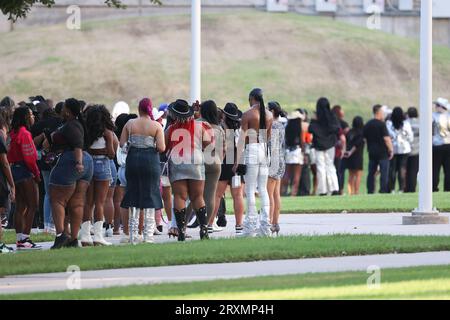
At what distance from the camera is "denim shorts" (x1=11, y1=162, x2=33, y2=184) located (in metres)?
20.4

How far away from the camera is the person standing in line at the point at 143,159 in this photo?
2002 centimetres

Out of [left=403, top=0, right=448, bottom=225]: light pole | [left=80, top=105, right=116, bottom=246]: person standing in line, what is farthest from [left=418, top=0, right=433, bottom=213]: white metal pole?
[left=80, top=105, right=116, bottom=246]: person standing in line

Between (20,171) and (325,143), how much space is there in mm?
14095

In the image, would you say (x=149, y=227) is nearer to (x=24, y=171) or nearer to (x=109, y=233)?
(x=24, y=171)

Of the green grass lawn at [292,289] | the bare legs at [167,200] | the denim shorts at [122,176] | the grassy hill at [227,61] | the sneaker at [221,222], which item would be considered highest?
the grassy hill at [227,61]

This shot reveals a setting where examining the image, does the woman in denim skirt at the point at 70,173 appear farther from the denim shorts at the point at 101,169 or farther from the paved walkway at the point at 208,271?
the paved walkway at the point at 208,271

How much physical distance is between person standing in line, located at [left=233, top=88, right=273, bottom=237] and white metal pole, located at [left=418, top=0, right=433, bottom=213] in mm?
3138

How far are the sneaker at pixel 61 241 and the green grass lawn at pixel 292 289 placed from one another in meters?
4.60

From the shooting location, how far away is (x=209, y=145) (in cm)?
2061

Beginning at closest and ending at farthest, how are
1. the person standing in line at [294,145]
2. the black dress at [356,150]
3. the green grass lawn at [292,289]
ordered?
1. the green grass lawn at [292,289]
2. the person standing in line at [294,145]
3. the black dress at [356,150]

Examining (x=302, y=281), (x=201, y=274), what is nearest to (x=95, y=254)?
(x=201, y=274)

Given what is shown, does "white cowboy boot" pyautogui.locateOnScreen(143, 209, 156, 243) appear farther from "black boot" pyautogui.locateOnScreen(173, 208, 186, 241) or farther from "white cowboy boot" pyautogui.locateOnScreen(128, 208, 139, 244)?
"black boot" pyautogui.locateOnScreen(173, 208, 186, 241)

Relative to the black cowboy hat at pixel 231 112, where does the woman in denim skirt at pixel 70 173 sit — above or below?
below

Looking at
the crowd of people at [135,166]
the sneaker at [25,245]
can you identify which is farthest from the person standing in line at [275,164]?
the sneaker at [25,245]
